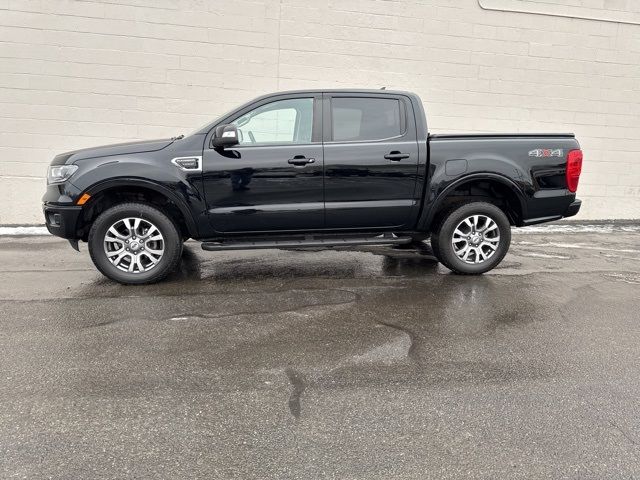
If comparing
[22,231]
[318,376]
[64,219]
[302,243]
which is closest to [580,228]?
[302,243]

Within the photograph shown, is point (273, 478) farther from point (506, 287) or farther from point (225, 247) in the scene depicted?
point (506, 287)

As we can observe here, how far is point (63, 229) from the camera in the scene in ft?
15.9

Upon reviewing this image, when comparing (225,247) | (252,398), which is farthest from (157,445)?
(225,247)

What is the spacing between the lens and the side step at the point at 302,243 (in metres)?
5.00

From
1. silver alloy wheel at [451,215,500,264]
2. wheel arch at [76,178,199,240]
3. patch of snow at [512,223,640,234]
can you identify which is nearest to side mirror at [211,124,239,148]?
wheel arch at [76,178,199,240]

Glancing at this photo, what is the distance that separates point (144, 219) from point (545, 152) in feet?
14.3

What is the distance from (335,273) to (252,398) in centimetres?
289

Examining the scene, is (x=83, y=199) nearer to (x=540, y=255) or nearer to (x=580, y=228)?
(x=540, y=255)

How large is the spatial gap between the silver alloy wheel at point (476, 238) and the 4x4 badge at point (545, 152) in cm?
85

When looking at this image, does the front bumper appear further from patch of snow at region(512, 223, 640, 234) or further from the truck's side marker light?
patch of snow at region(512, 223, 640, 234)

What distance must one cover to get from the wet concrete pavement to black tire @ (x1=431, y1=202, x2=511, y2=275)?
0.71 ft

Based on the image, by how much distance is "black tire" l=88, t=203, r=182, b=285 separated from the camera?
4.84m

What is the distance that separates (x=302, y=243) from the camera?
5121 mm

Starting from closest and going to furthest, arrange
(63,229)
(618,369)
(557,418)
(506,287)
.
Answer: (557,418) < (618,369) < (63,229) < (506,287)
